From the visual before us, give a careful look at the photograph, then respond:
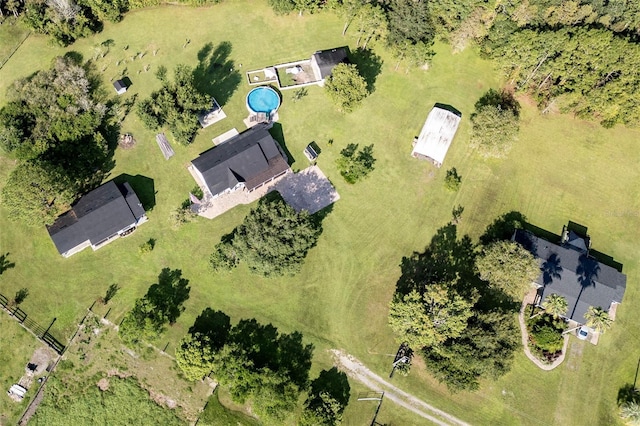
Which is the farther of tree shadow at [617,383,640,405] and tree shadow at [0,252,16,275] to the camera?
tree shadow at [617,383,640,405]

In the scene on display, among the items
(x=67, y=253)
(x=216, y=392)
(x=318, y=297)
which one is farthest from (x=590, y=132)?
(x=67, y=253)

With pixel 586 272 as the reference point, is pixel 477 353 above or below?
below

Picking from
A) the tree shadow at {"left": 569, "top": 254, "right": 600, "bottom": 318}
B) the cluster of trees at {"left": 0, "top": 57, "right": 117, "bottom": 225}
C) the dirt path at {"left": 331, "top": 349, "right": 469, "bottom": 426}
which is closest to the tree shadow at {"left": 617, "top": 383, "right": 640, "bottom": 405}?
the tree shadow at {"left": 569, "top": 254, "right": 600, "bottom": 318}

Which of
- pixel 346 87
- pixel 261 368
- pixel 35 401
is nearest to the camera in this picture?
pixel 261 368

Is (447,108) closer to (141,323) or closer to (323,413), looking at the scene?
(323,413)

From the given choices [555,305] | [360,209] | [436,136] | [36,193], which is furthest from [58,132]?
[555,305]

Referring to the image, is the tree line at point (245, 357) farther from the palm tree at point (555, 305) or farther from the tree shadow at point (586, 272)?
the tree shadow at point (586, 272)

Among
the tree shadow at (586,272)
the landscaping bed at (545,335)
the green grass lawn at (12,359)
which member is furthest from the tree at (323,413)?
the green grass lawn at (12,359)

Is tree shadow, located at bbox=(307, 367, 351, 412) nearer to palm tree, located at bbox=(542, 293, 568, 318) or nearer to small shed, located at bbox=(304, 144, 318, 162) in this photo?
palm tree, located at bbox=(542, 293, 568, 318)
